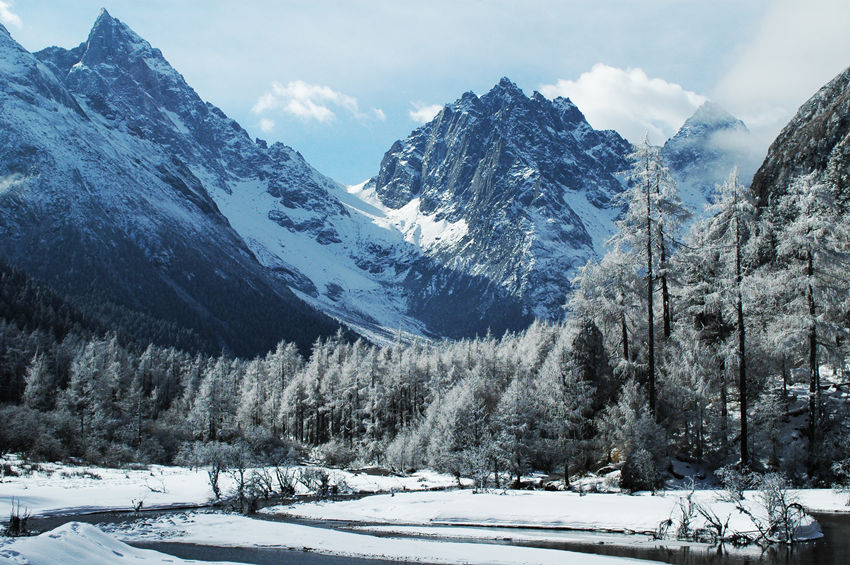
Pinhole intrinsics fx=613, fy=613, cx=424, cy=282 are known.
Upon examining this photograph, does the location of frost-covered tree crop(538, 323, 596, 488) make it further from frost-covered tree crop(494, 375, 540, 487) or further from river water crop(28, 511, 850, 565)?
river water crop(28, 511, 850, 565)

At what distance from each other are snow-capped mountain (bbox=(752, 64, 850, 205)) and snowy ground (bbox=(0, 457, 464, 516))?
38800 millimetres

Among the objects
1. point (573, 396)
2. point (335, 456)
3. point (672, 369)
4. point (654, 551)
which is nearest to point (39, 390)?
point (335, 456)

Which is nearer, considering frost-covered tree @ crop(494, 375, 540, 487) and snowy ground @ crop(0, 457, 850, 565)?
snowy ground @ crop(0, 457, 850, 565)

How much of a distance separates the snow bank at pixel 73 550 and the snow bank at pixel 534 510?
591 inches

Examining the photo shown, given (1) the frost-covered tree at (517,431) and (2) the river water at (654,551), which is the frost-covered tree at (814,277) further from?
(1) the frost-covered tree at (517,431)

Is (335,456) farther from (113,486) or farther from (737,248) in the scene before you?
(737,248)

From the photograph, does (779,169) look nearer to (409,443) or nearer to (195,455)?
(409,443)

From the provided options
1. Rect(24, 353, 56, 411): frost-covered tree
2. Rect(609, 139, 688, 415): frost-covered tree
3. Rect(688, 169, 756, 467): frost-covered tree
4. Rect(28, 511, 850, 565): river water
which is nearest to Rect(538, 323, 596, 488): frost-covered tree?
Rect(609, 139, 688, 415): frost-covered tree

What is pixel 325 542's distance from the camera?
953 inches

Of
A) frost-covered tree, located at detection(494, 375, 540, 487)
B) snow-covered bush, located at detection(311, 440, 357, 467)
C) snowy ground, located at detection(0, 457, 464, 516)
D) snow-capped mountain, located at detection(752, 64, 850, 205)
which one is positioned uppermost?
snow-capped mountain, located at detection(752, 64, 850, 205)

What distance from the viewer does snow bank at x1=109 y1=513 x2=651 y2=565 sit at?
20.2 meters

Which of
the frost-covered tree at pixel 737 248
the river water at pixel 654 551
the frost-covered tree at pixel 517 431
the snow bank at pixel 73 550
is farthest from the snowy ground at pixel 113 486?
the frost-covered tree at pixel 737 248

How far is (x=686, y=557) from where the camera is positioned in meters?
19.7

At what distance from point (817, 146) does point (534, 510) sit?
45.3m
